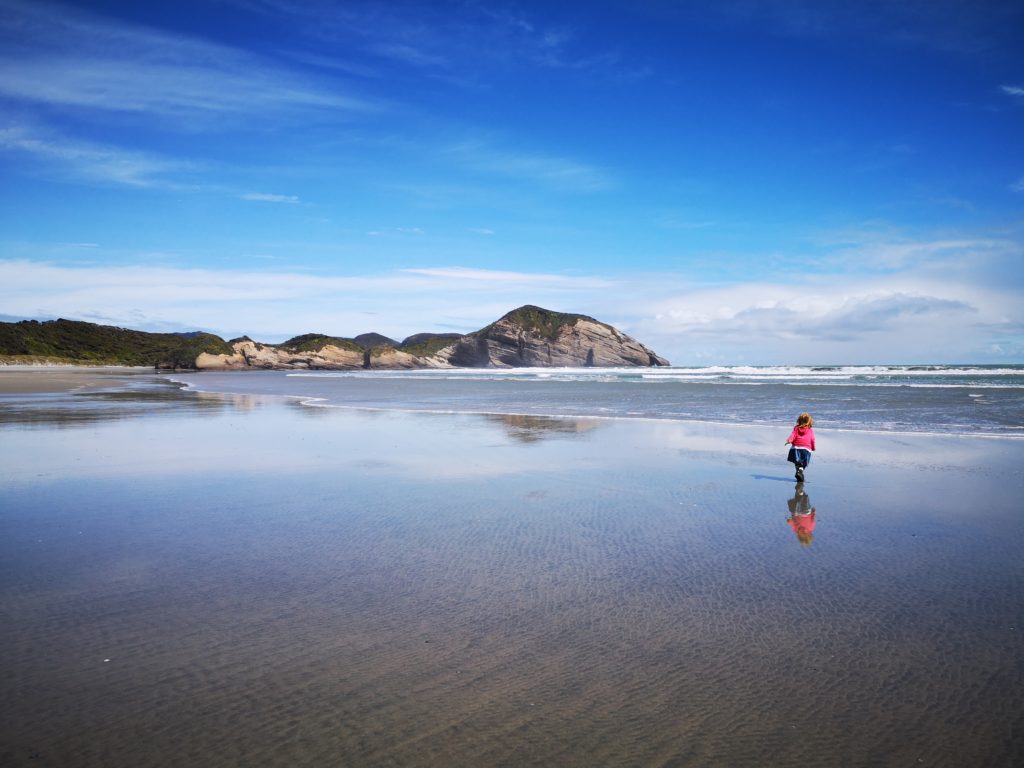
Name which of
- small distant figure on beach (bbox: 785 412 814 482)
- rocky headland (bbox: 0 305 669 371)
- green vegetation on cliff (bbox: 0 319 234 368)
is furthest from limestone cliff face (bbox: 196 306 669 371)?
small distant figure on beach (bbox: 785 412 814 482)

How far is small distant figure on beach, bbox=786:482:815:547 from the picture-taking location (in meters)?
7.53

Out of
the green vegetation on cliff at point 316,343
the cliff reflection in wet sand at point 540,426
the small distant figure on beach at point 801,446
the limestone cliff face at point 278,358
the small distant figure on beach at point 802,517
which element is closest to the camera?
the small distant figure on beach at point 802,517

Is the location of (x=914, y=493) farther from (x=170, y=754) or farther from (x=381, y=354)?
(x=381, y=354)

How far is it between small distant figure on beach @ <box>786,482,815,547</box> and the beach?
59mm

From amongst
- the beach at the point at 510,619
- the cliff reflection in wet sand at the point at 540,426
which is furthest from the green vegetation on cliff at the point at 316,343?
the beach at the point at 510,619

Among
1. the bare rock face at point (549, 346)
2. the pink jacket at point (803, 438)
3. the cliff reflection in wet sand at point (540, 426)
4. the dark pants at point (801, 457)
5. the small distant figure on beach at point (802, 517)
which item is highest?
the bare rock face at point (549, 346)

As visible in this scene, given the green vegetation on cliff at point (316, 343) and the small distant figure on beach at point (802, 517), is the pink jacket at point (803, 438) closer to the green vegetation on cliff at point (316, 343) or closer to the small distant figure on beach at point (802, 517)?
the small distant figure on beach at point (802, 517)

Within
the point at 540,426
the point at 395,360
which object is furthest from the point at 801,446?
the point at 395,360

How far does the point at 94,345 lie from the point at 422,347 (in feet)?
225

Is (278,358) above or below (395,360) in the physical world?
below

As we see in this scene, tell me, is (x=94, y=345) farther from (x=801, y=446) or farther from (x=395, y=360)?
(x=801, y=446)

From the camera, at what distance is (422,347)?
16012 centimetres

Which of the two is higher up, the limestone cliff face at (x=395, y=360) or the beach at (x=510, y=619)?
the limestone cliff face at (x=395, y=360)

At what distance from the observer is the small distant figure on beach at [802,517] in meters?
7.53
